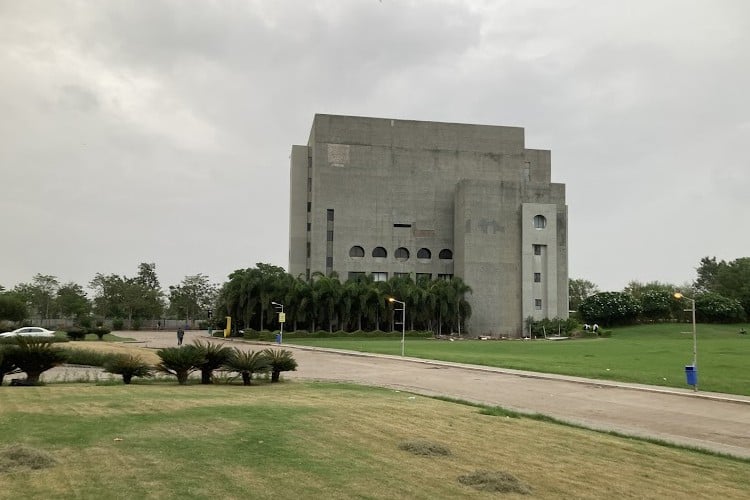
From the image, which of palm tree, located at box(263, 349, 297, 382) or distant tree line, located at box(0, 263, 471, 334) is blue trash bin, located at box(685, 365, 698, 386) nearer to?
palm tree, located at box(263, 349, 297, 382)

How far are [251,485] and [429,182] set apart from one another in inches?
3762

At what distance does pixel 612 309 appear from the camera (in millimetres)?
105188

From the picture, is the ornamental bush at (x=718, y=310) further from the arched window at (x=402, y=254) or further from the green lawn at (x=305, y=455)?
the green lawn at (x=305, y=455)

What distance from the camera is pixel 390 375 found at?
95.2ft

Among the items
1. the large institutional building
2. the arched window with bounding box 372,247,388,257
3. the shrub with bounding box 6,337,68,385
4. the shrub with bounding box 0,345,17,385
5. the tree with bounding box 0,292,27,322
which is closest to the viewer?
the shrub with bounding box 0,345,17,385

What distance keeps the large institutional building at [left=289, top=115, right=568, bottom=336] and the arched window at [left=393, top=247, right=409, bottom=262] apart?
0.17 m

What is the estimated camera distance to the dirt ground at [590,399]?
49.0 feet

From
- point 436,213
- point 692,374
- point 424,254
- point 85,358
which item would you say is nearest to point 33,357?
point 85,358

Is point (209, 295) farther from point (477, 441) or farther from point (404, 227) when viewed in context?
point (477, 441)

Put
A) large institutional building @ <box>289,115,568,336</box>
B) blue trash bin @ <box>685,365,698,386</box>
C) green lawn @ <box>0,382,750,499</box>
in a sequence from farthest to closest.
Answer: large institutional building @ <box>289,115,568,336</box>, blue trash bin @ <box>685,365,698,386</box>, green lawn @ <box>0,382,750,499</box>

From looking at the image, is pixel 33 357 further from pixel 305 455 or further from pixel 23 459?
pixel 305 455

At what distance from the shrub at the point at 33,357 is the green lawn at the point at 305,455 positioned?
5204 mm

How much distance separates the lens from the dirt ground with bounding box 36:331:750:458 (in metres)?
14.9

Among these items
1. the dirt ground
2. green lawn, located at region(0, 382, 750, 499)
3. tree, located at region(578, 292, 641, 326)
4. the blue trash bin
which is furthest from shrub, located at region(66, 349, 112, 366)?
tree, located at region(578, 292, 641, 326)
